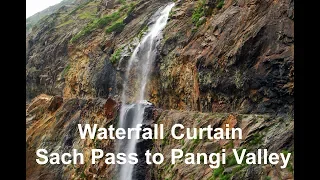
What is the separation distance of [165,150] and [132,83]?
11.8m

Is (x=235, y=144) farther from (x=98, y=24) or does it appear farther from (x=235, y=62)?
(x=98, y=24)

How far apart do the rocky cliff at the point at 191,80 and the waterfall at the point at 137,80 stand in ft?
3.05

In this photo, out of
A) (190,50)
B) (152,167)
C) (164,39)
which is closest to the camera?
(152,167)

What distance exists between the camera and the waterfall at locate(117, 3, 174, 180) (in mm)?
26703

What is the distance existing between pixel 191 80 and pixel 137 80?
28.1 feet

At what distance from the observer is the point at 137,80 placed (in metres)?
31.8

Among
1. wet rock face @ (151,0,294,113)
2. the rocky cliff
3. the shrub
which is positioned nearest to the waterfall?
the rocky cliff

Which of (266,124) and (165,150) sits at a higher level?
(266,124)

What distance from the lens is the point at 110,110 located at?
30.6 m

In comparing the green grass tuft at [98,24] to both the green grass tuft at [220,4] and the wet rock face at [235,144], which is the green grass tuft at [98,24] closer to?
the green grass tuft at [220,4]

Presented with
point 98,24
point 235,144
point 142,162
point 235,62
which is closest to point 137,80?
point 142,162

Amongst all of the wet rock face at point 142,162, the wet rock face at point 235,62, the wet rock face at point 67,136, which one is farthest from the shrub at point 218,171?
the wet rock face at point 67,136
